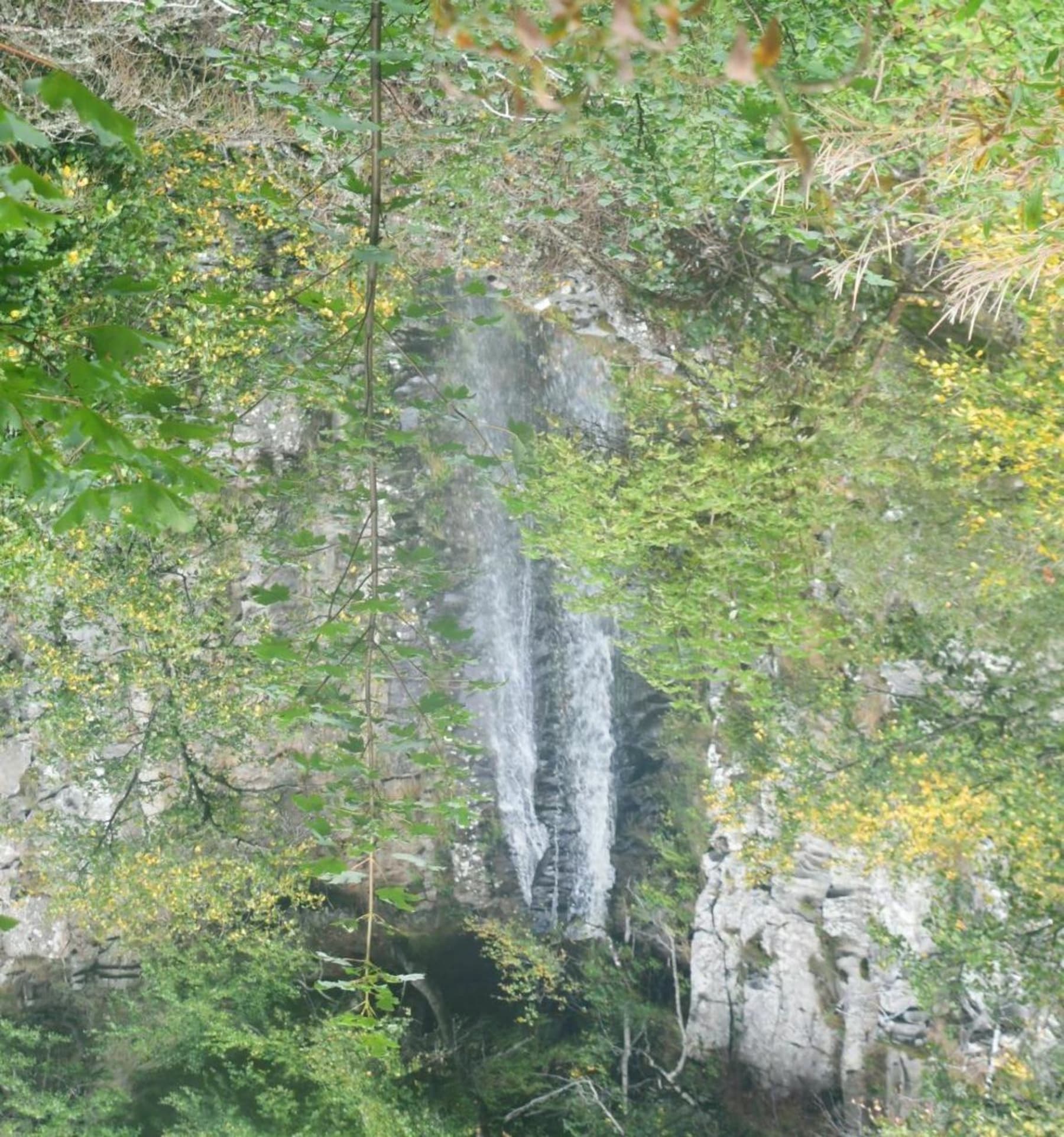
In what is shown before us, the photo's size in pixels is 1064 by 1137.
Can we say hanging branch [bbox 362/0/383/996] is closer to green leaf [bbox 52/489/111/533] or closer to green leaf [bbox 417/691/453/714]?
green leaf [bbox 417/691/453/714]

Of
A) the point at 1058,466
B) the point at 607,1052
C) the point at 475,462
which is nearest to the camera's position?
the point at 475,462

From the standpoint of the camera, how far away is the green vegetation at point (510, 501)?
3.35 m

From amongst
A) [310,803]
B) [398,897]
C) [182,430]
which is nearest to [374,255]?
[182,430]

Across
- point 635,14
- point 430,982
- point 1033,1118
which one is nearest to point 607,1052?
point 430,982

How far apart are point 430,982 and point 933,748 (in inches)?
258

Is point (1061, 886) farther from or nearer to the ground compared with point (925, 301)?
nearer to the ground

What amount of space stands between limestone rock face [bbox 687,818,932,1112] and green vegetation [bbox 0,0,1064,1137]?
0.43 m

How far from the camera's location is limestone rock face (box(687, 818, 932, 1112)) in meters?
9.23

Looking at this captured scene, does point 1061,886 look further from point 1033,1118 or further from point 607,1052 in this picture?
point 607,1052

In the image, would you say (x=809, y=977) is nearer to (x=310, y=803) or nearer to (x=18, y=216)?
(x=310, y=803)

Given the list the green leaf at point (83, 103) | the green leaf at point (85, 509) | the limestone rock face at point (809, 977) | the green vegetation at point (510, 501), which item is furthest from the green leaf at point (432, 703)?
the limestone rock face at point (809, 977)

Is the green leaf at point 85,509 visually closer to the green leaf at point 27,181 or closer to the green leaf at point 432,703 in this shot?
the green leaf at point 27,181

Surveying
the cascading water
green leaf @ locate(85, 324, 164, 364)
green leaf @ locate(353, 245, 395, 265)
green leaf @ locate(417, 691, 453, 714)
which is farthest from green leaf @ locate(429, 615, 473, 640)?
the cascading water

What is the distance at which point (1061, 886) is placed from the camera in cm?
691
